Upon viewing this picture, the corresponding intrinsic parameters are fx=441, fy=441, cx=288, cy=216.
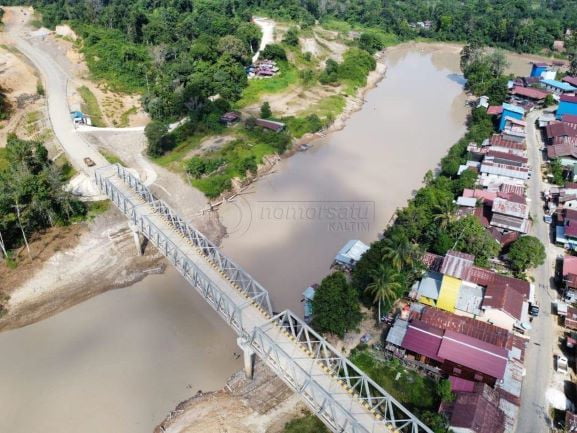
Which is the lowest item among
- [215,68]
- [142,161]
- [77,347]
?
[77,347]

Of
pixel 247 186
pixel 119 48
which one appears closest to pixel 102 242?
pixel 247 186

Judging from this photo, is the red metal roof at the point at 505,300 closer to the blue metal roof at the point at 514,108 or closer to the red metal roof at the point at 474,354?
the red metal roof at the point at 474,354

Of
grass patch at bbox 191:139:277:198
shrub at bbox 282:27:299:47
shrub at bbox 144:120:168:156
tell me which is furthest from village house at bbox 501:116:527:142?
shrub at bbox 282:27:299:47

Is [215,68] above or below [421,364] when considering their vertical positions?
above

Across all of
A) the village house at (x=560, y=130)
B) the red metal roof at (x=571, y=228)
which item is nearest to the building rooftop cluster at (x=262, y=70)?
the village house at (x=560, y=130)

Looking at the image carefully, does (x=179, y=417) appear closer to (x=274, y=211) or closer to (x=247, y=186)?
(x=274, y=211)

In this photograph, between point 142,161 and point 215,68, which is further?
point 215,68
